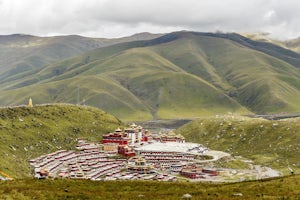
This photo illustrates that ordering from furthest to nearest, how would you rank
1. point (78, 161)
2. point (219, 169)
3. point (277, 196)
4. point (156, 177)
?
point (219, 169) < point (78, 161) < point (156, 177) < point (277, 196)

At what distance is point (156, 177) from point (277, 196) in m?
113

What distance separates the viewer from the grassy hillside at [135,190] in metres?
50.5

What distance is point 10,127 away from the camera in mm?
178000

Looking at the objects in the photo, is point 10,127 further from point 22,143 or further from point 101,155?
point 101,155

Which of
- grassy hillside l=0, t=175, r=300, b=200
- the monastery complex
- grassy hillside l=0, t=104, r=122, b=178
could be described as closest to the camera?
grassy hillside l=0, t=175, r=300, b=200

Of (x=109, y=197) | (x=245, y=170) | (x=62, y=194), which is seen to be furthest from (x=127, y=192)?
(x=245, y=170)

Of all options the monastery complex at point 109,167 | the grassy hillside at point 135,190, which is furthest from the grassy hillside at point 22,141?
the grassy hillside at point 135,190

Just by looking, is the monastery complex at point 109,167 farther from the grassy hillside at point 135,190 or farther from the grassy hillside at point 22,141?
the grassy hillside at point 135,190

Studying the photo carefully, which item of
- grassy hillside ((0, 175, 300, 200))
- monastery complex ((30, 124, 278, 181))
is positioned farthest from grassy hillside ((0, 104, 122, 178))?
grassy hillside ((0, 175, 300, 200))

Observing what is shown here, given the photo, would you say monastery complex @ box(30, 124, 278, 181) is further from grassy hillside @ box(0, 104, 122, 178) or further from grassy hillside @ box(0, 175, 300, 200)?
grassy hillside @ box(0, 175, 300, 200)

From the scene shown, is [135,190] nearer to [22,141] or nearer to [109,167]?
[109,167]

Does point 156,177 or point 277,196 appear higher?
point 277,196

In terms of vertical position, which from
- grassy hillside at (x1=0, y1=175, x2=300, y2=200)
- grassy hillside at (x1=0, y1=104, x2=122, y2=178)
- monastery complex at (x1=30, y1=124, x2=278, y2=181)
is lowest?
monastery complex at (x1=30, y1=124, x2=278, y2=181)

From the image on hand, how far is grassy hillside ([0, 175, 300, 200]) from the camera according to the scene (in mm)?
50544
